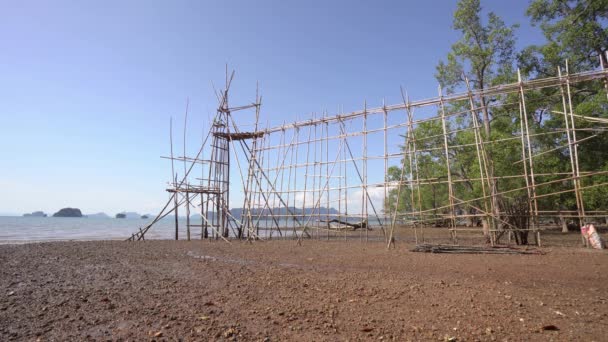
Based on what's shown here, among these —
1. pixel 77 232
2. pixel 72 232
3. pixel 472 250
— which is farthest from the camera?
pixel 77 232

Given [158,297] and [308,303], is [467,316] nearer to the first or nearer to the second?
[308,303]

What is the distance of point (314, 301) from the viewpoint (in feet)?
16.3

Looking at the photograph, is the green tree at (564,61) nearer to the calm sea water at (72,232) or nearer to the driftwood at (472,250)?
the driftwood at (472,250)

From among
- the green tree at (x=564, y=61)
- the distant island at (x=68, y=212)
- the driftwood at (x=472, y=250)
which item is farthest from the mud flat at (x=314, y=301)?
the distant island at (x=68, y=212)

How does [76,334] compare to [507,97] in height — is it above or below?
below

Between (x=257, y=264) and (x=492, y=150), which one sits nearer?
(x=257, y=264)

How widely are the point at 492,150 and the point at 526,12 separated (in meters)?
9.32

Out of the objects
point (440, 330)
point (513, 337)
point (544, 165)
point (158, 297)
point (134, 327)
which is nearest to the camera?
point (513, 337)

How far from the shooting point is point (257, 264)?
888cm

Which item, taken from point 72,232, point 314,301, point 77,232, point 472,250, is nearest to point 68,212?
point 77,232

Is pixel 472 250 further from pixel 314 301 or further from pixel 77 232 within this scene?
pixel 77 232

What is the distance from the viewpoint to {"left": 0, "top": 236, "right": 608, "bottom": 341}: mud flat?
3.77m

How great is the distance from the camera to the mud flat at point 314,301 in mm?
3766

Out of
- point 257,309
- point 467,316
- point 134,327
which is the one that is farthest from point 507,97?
point 134,327
